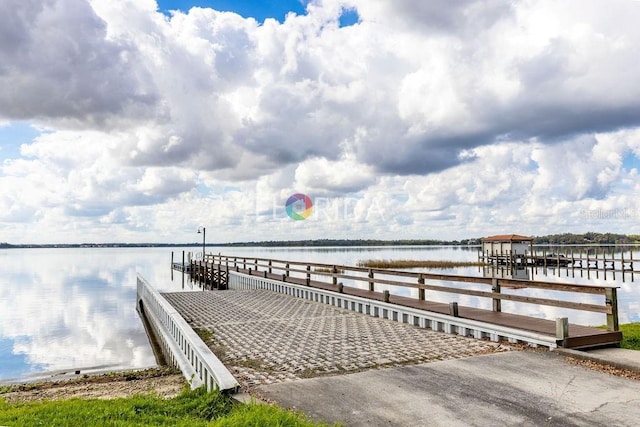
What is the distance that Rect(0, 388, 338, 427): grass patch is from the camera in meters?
4.52

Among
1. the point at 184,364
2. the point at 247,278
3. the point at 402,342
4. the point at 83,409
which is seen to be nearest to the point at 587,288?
the point at 402,342

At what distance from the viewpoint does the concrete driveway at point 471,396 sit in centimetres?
478

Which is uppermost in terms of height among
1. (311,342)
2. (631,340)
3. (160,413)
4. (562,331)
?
(562,331)

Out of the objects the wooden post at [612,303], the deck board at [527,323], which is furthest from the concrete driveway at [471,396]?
the wooden post at [612,303]

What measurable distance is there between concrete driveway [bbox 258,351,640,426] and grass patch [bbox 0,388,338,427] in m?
0.55

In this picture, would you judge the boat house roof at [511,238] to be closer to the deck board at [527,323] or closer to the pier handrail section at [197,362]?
the deck board at [527,323]

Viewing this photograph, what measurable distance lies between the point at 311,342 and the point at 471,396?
3.91m

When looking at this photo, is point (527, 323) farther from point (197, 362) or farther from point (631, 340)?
point (197, 362)

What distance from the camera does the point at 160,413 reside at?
5219 mm

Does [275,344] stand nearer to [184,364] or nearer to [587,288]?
[184,364]

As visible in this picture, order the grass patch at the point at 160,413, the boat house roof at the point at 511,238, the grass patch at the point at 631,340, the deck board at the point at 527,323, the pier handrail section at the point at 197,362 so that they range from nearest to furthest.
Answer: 1. the grass patch at the point at 160,413
2. the pier handrail section at the point at 197,362
3. the deck board at the point at 527,323
4. the grass patch at the point at 631,340
5. the boat house roof at the point at 511,238

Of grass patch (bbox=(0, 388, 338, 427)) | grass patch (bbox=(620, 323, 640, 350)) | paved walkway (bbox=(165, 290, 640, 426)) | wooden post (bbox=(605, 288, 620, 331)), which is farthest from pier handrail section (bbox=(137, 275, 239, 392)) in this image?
grass patch (bbox=(620, 323, 640, 350))

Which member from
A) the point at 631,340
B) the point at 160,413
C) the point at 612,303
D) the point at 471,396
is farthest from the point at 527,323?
the point at 160,413

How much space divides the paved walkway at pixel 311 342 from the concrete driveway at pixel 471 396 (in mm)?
572
